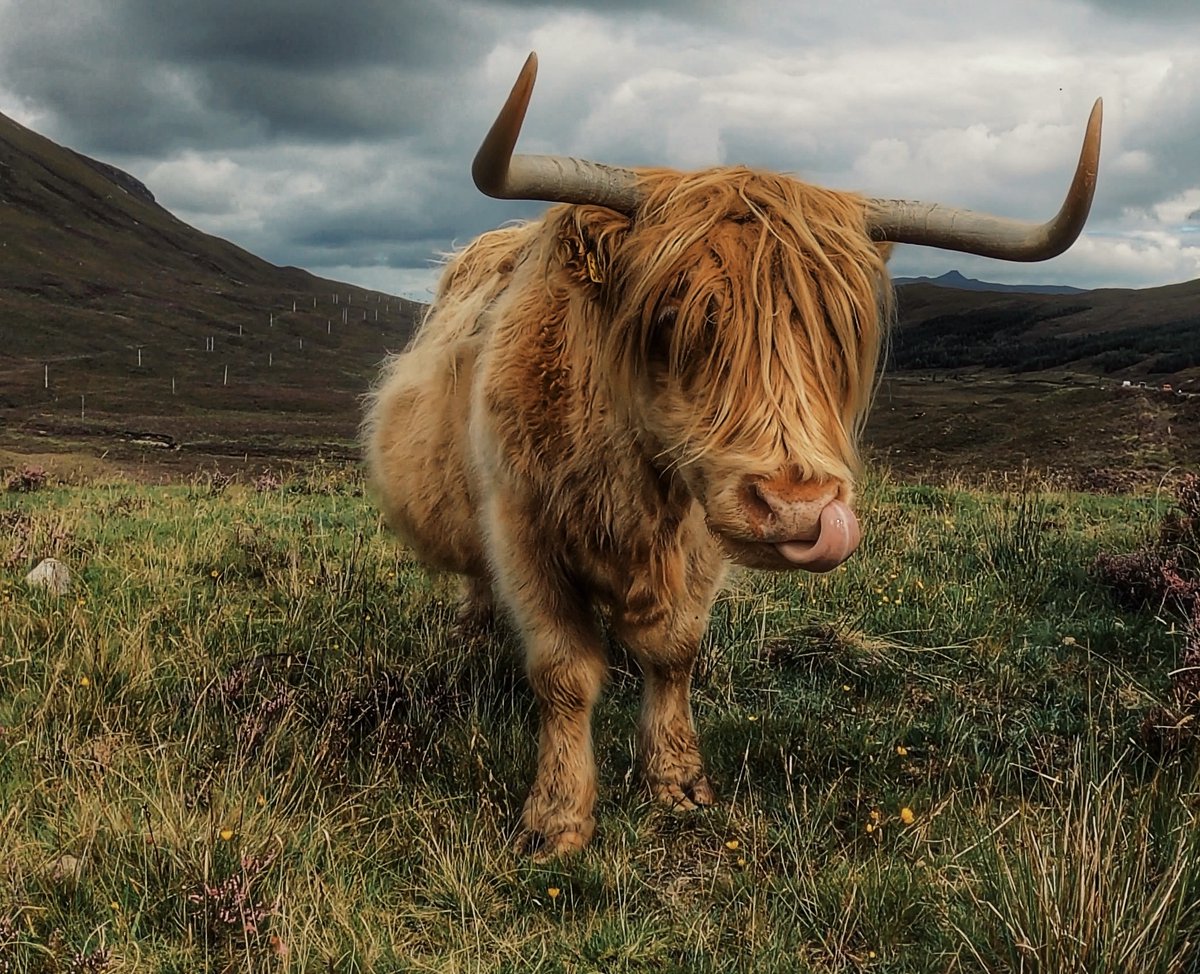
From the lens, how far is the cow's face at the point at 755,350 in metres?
2.37

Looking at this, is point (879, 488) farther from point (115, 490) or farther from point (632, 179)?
point (115, 490)

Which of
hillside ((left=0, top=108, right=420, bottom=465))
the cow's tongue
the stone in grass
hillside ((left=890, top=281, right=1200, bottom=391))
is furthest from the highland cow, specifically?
hillside ((left=890, top=281, right=1200, bottom=391))

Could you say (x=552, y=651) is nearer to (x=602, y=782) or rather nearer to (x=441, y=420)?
(x=602, y=782)

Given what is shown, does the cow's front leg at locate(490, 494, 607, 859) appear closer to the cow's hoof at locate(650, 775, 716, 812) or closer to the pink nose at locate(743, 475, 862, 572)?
the cow's hoof at locate(650, 775, 716, 812)

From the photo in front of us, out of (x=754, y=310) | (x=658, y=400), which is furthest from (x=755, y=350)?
(x=658, y=400)

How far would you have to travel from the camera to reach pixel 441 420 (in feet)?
15.0

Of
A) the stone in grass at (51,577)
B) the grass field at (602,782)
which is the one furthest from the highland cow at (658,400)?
the stone in grass at (51,577)

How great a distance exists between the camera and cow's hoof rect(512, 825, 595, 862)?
3135 mm

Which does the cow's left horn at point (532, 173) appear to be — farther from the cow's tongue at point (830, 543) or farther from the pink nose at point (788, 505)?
the cow's tongue at point (830, 543)

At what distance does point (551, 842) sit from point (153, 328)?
98.1 m

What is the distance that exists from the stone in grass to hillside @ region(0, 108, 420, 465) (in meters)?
2.49

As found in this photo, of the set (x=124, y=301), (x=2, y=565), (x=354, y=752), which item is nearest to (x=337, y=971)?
(x=354, y=752)

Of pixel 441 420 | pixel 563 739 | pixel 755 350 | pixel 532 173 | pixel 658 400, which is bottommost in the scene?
pixel 563 739

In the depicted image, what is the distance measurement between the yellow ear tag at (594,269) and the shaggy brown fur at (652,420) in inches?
0.6
